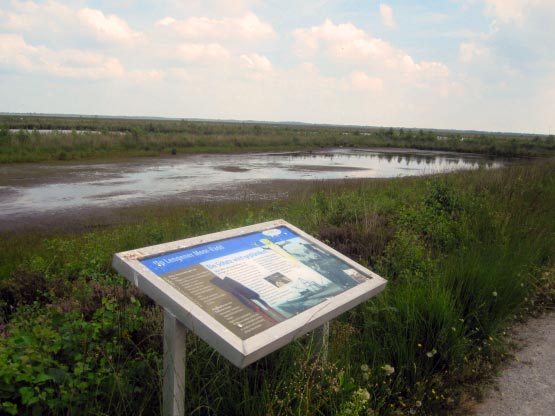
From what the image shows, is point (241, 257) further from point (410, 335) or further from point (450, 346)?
point (450, 346)

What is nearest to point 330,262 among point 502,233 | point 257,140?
point 502,233

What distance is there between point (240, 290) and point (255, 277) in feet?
0.61

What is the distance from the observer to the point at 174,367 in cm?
214

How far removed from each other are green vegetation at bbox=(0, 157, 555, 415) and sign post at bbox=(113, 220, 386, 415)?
328 millimetres

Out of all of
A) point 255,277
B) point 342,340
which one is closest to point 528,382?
point 342,340

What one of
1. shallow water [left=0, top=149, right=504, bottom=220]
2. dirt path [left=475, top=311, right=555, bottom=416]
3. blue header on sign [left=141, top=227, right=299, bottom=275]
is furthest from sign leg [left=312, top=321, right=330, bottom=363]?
shallow water [left=0, top=149, right=504, bottom=220]

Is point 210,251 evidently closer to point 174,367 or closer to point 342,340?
point 174,367

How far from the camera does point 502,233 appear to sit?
5.34m

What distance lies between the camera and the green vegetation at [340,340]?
2416 mm

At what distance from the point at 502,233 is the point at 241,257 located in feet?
13.1

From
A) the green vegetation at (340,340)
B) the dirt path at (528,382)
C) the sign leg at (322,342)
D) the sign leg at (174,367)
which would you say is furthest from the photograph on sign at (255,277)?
the dirt path at (528,382)

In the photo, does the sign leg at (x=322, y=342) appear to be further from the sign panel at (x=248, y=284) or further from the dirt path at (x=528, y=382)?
the dirt path at (x=528, y=382)

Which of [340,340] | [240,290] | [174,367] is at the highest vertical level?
[240,290]

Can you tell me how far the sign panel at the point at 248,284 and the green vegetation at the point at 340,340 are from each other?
41 cm
